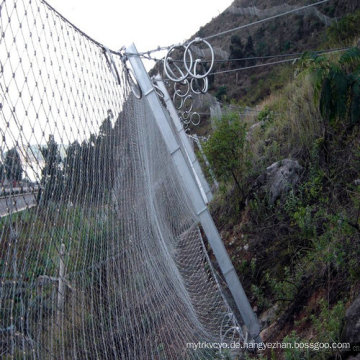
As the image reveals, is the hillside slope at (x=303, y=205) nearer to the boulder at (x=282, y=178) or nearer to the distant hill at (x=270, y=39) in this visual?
the boulder at (x=282, y=178)

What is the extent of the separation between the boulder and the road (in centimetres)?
289

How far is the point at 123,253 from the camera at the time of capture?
7.29 ft

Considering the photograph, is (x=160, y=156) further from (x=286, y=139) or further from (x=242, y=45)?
(x=242, y=45)

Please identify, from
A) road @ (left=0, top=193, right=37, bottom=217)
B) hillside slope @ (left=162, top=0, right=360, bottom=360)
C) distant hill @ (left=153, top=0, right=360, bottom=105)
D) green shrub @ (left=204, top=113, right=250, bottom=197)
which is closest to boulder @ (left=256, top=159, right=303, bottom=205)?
hillside slope @ (left=162, top=0, right=360, bottom=360)

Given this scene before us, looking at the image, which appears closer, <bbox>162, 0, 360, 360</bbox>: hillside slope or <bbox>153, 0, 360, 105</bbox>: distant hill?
<bbox>162, 0, 360, 360</bbox>: hillside slope

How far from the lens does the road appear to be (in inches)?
53.7

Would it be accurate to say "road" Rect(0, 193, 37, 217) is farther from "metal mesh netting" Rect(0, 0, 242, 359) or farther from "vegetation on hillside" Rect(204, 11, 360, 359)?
"vegetation on hillside" Rect(204, 11, 360, 359)

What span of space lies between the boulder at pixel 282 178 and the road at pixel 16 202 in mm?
2886

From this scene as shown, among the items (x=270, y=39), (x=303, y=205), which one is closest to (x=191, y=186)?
(x=303, y=205)

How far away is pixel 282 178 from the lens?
4.29 meters

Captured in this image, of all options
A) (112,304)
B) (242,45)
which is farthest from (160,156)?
(242,45)

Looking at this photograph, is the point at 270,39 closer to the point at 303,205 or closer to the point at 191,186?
the point at 303,205

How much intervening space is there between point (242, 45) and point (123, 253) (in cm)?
2840

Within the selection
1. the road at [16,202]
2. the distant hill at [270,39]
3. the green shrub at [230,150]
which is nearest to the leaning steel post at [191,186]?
the road at [16,202]
